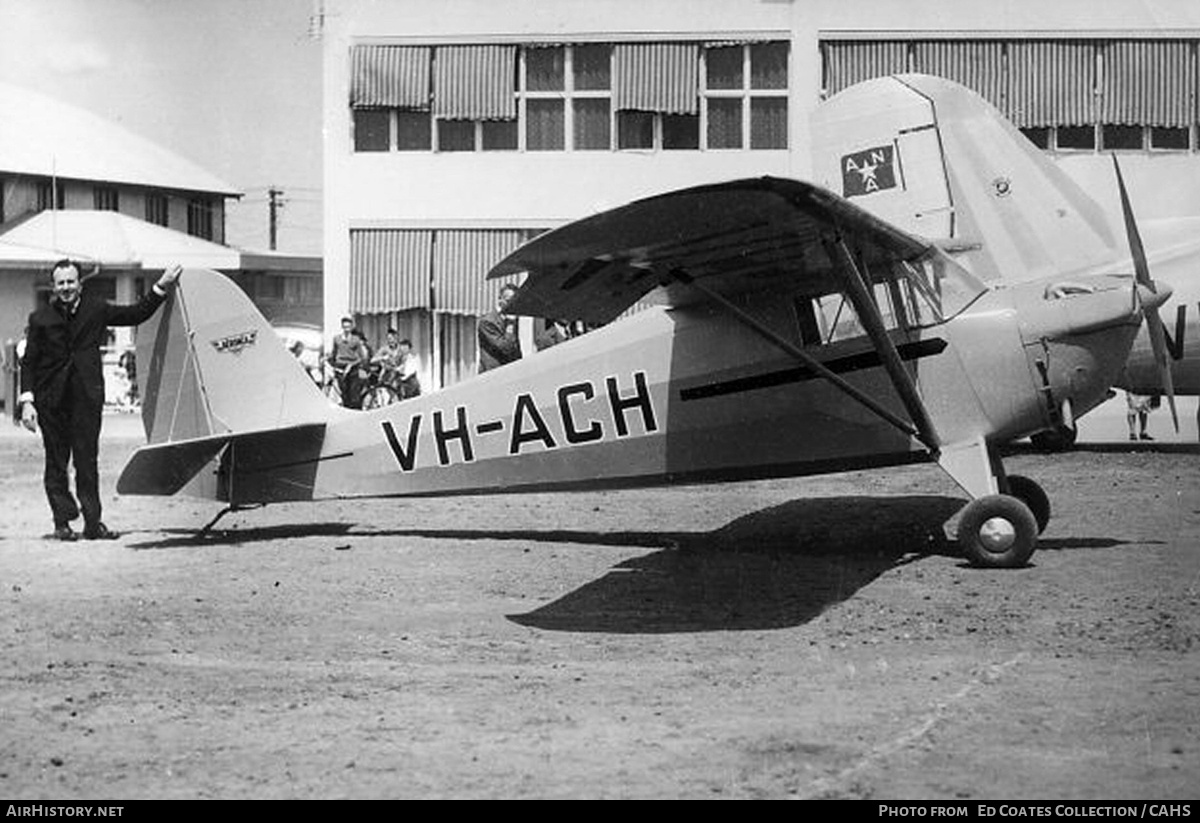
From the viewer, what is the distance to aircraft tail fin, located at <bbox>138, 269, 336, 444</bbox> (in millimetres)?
11688

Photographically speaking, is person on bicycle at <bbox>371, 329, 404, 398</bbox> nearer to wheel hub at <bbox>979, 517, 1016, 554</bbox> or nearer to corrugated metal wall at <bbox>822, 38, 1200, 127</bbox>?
corrugated metal wall at <bbox>822, 38, 1200, 127</bbox>

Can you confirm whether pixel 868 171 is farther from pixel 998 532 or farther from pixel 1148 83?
pixel 1148 83

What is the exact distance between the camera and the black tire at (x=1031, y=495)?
37.0 feet

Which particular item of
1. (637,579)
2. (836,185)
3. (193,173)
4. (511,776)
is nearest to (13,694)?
(511,776)

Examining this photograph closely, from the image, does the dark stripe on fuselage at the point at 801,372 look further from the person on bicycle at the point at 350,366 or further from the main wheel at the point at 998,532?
the person on bicycle at the point at 350,366

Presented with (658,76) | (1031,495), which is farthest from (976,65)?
(1031,495)

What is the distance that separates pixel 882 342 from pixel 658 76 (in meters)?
18.0

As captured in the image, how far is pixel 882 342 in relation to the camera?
31.9 ft

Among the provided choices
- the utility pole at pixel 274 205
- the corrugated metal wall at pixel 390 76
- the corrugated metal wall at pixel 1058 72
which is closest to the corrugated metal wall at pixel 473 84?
the corrugated metal wall at pixel 390 76

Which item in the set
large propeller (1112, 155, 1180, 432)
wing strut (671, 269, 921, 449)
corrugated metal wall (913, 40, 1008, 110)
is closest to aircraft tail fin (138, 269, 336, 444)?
wing strut (671, 269, 921, 449)

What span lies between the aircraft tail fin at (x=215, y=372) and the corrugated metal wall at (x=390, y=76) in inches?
641

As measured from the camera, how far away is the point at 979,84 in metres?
25.5

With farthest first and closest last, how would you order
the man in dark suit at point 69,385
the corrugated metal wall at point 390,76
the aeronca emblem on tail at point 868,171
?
the corrugated metal wall at point 390,76 < the aeronca emblem on tail at point 868,171 < the man in dark suit at point 69,385
